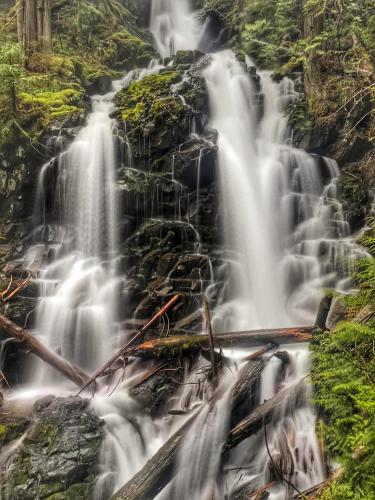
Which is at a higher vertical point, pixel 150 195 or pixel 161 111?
pixel 161 111

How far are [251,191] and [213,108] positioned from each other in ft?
13.5

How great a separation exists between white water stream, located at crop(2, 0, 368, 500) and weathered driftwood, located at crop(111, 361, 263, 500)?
0.12m

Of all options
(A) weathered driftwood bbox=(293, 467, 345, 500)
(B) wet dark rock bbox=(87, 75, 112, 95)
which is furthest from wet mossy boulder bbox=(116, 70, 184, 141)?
(A) weathered driftwood bbox=(293, 467, 345, 500)

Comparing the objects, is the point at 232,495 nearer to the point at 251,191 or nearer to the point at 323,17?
the point at 251,191

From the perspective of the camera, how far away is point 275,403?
5.14m

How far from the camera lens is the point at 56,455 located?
497 cm

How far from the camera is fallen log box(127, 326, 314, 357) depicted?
6.60 metres

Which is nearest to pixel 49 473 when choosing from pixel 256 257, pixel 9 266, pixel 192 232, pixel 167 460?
pixel 167 460

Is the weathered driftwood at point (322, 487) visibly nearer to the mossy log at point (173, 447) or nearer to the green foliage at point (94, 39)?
the mossy log at point (173, 447)

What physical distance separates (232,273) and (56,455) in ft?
19.2

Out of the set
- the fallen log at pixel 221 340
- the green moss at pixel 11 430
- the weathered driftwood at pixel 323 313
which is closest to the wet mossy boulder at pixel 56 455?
the green moss at pixel 11 430

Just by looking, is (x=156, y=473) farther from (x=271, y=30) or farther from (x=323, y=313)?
(x=271, y=30)

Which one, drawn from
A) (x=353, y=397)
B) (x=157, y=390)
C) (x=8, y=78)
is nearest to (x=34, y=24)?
(x=8, y=78)

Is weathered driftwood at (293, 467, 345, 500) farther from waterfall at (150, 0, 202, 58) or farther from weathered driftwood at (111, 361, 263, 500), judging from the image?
waterfall at (150, 0, 202, 58)
